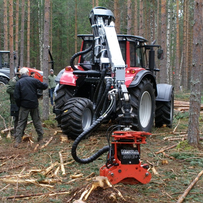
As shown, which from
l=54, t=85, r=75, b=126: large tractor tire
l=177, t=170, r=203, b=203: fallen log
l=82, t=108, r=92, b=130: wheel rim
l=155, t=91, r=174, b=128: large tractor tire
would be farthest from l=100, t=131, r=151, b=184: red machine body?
l=155, t=91, r=174, b=128: large tractor tire

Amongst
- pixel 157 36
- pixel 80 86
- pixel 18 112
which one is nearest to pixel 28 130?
pixel 18 112

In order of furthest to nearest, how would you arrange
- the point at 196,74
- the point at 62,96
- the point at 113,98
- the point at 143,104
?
1. the point at 143,104
2. the point at 62,96
3. the point at 196,74
4. the point at 113,98

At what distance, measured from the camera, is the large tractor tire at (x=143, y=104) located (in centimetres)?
752

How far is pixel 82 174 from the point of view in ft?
16.6

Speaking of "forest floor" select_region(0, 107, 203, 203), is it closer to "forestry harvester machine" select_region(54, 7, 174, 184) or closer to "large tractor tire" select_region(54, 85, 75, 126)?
"forestry harvester machine" select_region(54, 7, 174, 184)

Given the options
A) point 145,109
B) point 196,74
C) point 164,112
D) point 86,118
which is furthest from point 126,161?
point 164,112

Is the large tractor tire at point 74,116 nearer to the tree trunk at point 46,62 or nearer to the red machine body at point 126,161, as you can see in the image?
the red machine body at point 126,161

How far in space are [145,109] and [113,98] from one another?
3387mm

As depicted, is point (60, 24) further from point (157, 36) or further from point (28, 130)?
point (28, 130)

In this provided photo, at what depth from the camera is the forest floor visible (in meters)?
4.10

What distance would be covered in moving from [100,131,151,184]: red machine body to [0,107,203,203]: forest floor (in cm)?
14

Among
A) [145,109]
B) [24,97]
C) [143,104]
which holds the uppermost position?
[24,97]

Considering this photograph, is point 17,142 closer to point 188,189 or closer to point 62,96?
point 62,96

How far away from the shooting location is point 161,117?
9.43m
